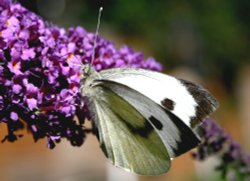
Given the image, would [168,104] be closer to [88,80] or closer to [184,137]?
[184,137]

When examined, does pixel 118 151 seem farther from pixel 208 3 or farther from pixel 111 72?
pixel 208 3

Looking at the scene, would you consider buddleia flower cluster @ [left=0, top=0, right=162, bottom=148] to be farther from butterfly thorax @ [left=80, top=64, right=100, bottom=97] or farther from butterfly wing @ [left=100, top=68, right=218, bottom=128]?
butterfly wing @ [left=100, top=68, right=218, bottom=128]

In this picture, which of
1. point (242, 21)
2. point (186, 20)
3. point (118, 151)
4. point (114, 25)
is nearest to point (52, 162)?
point (114, 25)

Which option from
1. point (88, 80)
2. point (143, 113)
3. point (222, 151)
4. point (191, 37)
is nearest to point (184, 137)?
point (143, 113)

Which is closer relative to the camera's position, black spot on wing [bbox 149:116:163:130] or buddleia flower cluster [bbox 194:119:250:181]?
black spot on wing [bbox 149:116:163:130]

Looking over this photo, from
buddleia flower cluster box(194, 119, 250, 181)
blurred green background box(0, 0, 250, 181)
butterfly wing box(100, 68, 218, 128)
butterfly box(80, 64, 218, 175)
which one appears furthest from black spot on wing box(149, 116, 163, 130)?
blurred green background box(0, 0, 250, 181)

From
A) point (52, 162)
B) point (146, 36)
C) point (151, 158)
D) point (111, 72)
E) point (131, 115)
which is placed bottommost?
point (151, 158)

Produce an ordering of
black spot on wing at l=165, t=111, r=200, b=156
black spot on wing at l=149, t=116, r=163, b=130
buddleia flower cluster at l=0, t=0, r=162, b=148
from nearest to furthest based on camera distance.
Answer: buddleia flower cluster at l=0, t=0, r=162, b=148, black spot on wing at l=165, t=111, r=200, b=156, black spot on wing at l=149, t=116, r=163, b=130
